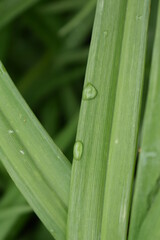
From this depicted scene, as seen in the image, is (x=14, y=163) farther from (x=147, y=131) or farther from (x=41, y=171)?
(x=147, y=131)

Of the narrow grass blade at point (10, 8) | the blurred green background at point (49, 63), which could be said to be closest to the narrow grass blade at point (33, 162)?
the narrow grass blade at point (10, 8)

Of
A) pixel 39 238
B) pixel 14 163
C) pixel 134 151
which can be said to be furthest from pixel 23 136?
pixel 39 238

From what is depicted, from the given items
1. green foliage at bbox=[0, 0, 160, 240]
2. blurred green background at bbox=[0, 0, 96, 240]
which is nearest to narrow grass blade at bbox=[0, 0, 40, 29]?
blurred green background at bbox=[0, 0, 96, 240]

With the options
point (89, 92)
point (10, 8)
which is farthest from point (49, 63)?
point (89, 92)

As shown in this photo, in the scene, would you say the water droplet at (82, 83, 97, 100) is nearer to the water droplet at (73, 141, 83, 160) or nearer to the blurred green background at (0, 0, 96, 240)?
the water droplet at (73, 141, 83, 160)

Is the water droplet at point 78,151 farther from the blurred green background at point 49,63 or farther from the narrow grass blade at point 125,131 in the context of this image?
the blurred green background at point 49,63
